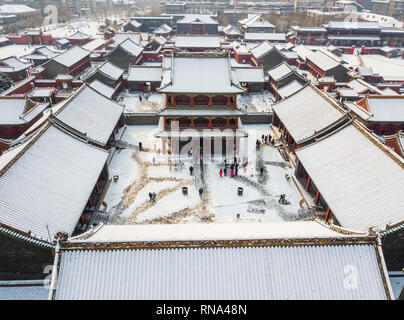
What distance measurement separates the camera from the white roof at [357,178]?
18.8m

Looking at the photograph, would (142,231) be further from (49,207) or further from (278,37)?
(278,37)

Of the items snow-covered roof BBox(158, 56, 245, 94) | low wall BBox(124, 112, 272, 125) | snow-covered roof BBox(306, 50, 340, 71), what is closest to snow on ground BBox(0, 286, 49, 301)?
snow-covered roof BBox(158, 56, 245, 94)

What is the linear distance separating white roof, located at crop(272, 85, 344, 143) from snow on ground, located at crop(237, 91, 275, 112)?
9.96 meters

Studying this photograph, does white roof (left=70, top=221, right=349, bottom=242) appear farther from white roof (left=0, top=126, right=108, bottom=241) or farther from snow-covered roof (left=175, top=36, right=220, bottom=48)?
snow-covered roof (left=175, top=36, right=220, bottom=48)

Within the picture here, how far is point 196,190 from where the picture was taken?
28656mm

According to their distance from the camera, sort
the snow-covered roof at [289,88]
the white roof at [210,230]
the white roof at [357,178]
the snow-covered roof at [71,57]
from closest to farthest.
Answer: the white roof at [210,230], the white roof at [357,178], the snow-covered roof at [289,88], the snow-covered roof at [71,57]

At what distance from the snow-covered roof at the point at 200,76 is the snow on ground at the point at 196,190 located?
8064mm

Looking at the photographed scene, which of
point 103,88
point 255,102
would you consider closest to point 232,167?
point 255,102

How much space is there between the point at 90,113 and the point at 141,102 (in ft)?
63.4

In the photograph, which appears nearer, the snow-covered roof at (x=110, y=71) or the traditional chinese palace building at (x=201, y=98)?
the traditional chinese palace building at (x=201, y=98)

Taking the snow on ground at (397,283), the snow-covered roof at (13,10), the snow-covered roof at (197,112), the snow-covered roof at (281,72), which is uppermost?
the snow-covered roof at (13,10)

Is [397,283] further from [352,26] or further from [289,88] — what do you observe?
[352,26]

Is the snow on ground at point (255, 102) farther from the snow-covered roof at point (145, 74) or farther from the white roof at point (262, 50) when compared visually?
the snow-covered roof at point (145, 74)

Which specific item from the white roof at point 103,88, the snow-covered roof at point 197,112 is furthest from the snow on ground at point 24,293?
the white roof at point 103,88
